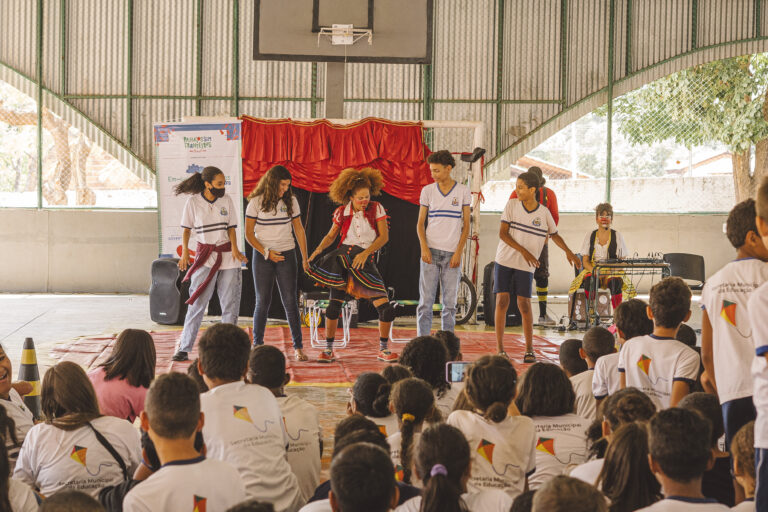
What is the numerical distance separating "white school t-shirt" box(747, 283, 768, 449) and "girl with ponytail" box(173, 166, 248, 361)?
477cm

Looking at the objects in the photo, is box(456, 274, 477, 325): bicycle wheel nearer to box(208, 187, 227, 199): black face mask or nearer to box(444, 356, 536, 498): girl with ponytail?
box(208, 187, 227, 199): black face mask

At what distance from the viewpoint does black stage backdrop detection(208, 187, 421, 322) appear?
31.5ft

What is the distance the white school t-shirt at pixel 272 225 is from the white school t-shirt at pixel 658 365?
3.54m

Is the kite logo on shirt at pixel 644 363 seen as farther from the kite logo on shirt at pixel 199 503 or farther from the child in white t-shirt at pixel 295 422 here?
the kite logo on shirt at pixel 199 503

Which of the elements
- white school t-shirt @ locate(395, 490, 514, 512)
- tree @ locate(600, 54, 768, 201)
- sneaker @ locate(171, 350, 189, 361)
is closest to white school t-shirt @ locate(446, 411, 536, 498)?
white school t-shirt @ locate(395, 490, 514, 512)

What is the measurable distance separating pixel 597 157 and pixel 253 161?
6565 millimetres

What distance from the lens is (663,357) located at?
147 inches

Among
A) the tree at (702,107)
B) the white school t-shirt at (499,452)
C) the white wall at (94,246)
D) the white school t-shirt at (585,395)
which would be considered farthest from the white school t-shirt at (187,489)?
the tree at (702,107)

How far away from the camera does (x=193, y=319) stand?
6.75m

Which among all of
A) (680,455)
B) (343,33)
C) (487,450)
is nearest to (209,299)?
(343,33)

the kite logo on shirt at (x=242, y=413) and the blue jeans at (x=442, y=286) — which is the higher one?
the blue jeans at (x=442, y=286)

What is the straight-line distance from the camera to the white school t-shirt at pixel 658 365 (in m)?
3.69

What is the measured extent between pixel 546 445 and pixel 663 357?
851mm

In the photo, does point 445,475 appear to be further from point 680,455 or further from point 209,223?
point 209,223
